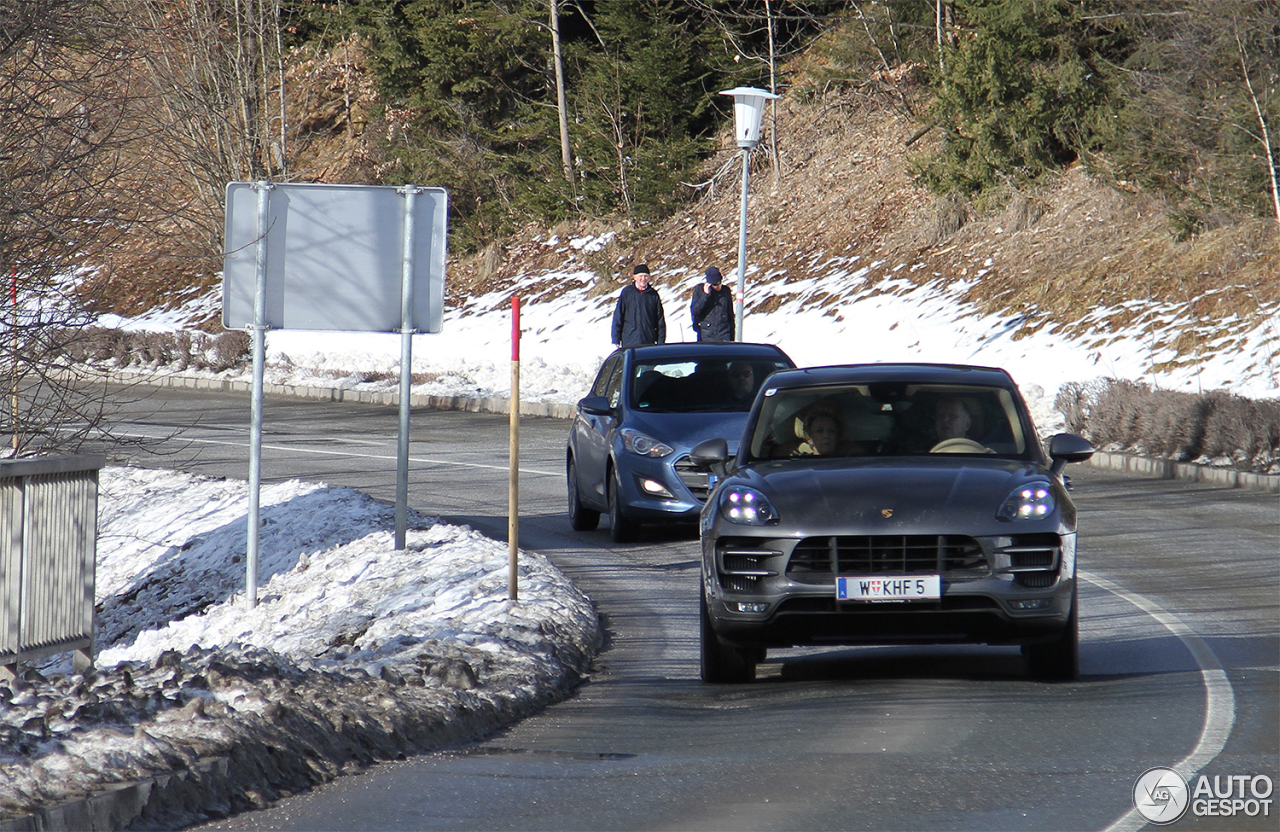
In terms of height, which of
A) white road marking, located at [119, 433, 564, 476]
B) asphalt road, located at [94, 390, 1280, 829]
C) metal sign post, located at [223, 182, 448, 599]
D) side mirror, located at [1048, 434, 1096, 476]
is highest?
metal sign post, located at [223, 182, 448, 599]

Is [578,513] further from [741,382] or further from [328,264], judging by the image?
[328,264]

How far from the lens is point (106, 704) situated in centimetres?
639

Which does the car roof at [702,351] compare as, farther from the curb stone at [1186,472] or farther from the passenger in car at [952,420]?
the passenger in car at [952,420]

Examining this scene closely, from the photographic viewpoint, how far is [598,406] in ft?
45.6

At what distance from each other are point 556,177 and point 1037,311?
21.0m

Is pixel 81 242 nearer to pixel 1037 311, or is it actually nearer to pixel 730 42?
pixel 1037 311

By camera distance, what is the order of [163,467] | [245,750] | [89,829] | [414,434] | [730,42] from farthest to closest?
[730,42], [414,434], [163,467], [245,750], [89,829]

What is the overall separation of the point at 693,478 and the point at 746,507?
559cm

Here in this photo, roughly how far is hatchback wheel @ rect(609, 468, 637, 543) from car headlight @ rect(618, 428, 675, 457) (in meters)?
0.26

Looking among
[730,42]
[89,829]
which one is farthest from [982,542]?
[730,42]

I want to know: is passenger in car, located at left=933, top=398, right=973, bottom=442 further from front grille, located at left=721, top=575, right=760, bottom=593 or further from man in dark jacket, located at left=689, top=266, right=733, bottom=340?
man in dark jacket, located at left=689, top=266, right=733, bottom=340

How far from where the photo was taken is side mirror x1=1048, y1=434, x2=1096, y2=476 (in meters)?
8.44

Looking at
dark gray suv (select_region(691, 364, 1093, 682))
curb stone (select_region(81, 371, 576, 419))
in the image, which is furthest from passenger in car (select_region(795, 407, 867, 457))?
curb stone (select_region(81, 371, 576, 419))

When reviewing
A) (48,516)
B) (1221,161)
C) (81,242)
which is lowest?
(48,516)
